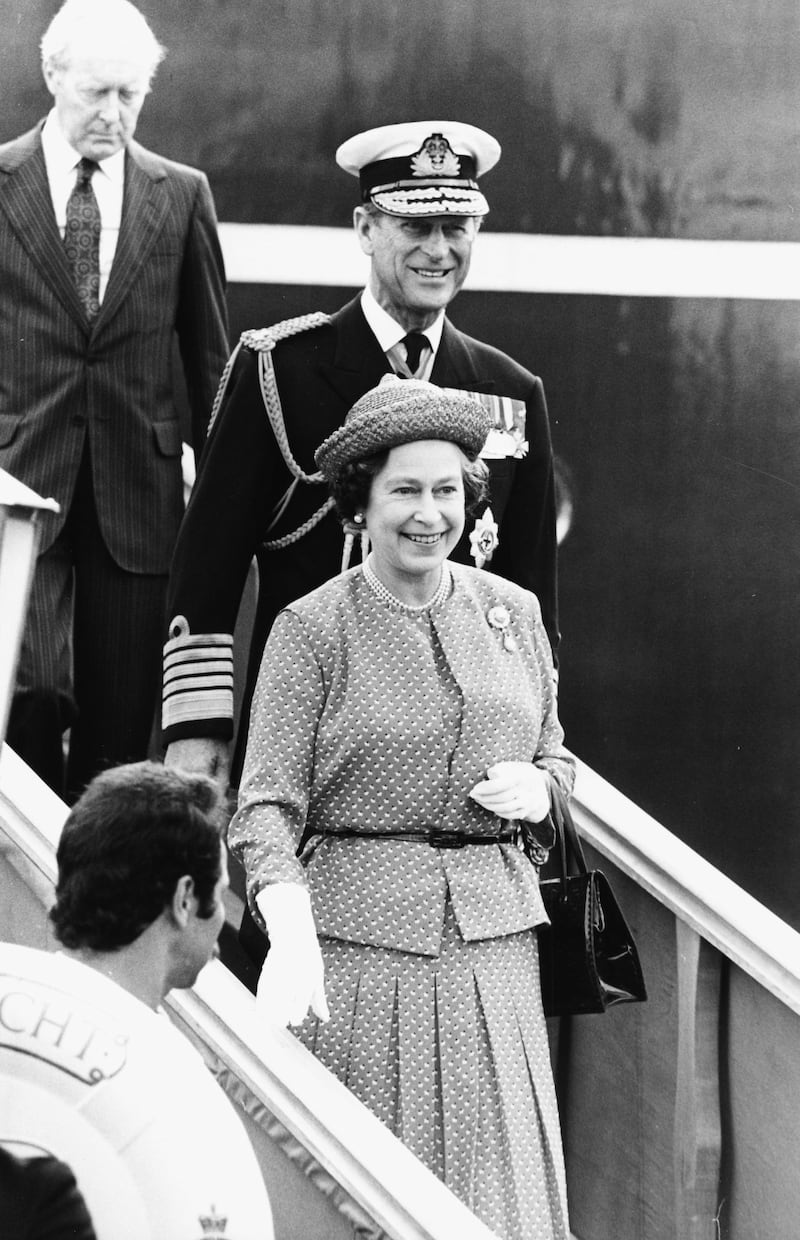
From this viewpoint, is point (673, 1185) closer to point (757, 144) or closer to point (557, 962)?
point (557, 962)

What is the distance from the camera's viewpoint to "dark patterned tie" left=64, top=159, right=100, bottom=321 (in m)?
4.22

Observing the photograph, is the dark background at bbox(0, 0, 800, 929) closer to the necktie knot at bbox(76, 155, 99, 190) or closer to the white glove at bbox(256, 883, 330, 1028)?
the necktie knot at bbox(76, 155, 99, 190)

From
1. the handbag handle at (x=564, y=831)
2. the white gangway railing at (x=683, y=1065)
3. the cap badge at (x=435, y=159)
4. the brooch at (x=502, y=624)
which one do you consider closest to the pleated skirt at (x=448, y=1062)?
the handbag handle at (x=564, y=831)

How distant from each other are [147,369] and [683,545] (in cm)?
159

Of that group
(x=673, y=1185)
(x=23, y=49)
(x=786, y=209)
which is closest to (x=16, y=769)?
(x=673, y=1185)

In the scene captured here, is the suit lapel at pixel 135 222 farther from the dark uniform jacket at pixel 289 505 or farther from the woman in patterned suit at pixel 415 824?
the woman in patterned suit at pixel 415 824

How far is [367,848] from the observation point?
3047mm

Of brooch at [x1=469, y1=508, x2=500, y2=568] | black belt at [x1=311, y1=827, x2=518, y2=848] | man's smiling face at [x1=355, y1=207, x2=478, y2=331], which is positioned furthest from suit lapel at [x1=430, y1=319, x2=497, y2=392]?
black belt at [x1=311, y1=827, x2=518, y2=848]

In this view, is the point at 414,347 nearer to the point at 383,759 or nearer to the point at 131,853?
the point at 383,759

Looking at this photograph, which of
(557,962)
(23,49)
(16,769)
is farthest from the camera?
(23,49)

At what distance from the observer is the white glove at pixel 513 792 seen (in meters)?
3.04

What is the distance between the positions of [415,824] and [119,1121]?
109cm

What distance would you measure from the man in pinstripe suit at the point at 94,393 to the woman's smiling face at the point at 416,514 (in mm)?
1214

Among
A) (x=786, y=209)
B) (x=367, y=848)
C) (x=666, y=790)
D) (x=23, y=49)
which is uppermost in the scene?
(x=23, y=49)
